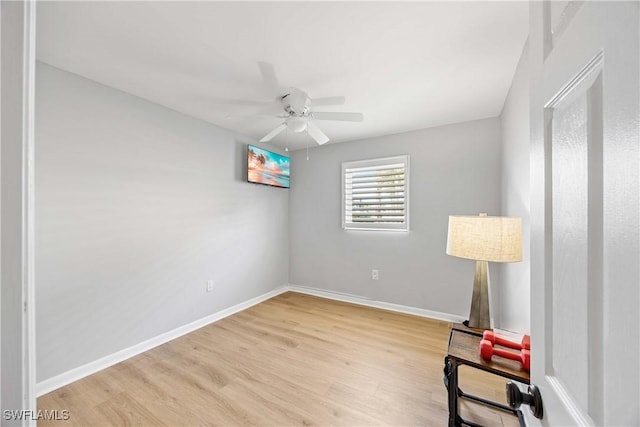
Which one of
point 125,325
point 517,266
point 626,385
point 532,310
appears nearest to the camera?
point 626,385

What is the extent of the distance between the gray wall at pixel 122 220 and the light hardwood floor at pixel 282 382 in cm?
35

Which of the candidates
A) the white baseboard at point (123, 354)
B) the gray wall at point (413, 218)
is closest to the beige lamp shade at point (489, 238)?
the gray wall at point (413, 218)

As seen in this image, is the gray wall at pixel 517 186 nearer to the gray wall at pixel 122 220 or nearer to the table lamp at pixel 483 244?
the table lamp at pixel 483 244

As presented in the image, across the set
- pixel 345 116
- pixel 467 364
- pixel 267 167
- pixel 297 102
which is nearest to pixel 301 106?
pixel 297 102

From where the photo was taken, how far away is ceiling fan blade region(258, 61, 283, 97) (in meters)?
1.79

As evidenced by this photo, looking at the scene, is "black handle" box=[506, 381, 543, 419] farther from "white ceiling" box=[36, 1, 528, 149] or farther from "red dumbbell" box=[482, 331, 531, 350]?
"white ceiling" box=[36, 1, 528, 149]

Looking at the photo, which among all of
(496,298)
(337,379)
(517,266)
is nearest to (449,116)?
(517,266)

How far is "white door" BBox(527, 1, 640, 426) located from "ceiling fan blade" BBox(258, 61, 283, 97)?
5.16 ft

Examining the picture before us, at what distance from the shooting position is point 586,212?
17.0 inches

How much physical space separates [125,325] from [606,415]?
9.45ft

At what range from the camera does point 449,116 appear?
8.84ft

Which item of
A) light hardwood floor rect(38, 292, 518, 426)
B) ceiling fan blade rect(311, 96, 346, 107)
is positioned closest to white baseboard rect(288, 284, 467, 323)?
light hardwood floor rect(38, 292, 518, 426)

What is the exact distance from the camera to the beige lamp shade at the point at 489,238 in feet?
4.73

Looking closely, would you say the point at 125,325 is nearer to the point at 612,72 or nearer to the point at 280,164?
the point at 280,164
